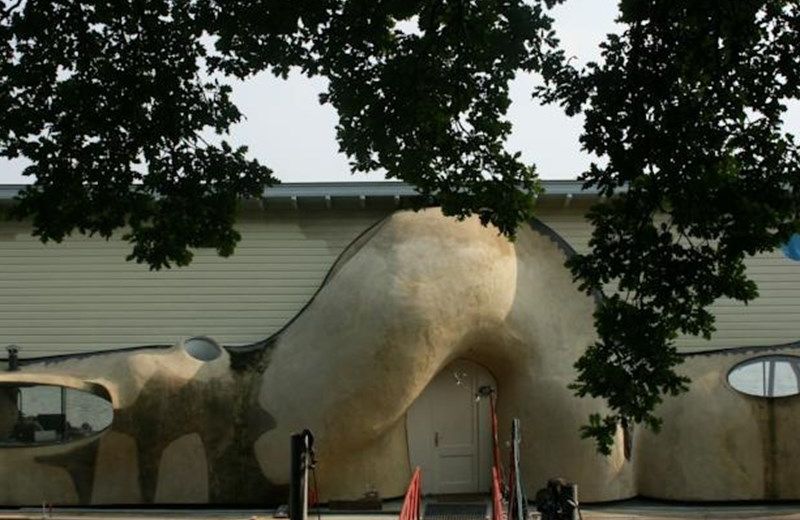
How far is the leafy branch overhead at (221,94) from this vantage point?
31.9 feet

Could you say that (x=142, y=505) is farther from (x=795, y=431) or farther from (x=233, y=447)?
(x=795, y=431)

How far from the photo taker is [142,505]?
704 inches

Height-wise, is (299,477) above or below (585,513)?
above

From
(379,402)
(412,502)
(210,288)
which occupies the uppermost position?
(210,288)

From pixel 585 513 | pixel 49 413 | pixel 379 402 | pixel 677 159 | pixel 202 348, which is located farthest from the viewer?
pixel 49 413

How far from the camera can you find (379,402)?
57.7 ft

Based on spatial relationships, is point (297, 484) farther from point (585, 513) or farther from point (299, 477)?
point (585, 513)

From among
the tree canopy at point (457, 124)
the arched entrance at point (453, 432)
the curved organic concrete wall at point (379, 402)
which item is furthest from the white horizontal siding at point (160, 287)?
the tree canopy at point (457, 124)

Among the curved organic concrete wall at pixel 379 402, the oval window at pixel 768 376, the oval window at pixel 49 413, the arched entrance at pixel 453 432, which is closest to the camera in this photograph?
the curved organic concrete wall at pixel 379 402

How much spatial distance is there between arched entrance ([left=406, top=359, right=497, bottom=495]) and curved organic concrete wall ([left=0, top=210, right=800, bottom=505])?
1.02 m

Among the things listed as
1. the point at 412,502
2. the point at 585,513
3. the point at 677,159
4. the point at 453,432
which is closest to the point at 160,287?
the point at 453,432

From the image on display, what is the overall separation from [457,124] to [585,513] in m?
9.42

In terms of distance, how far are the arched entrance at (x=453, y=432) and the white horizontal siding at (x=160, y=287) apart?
330 cm

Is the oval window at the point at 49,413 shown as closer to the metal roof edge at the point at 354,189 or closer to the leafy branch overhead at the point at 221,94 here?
the metal roof edge at the point at 354,189
